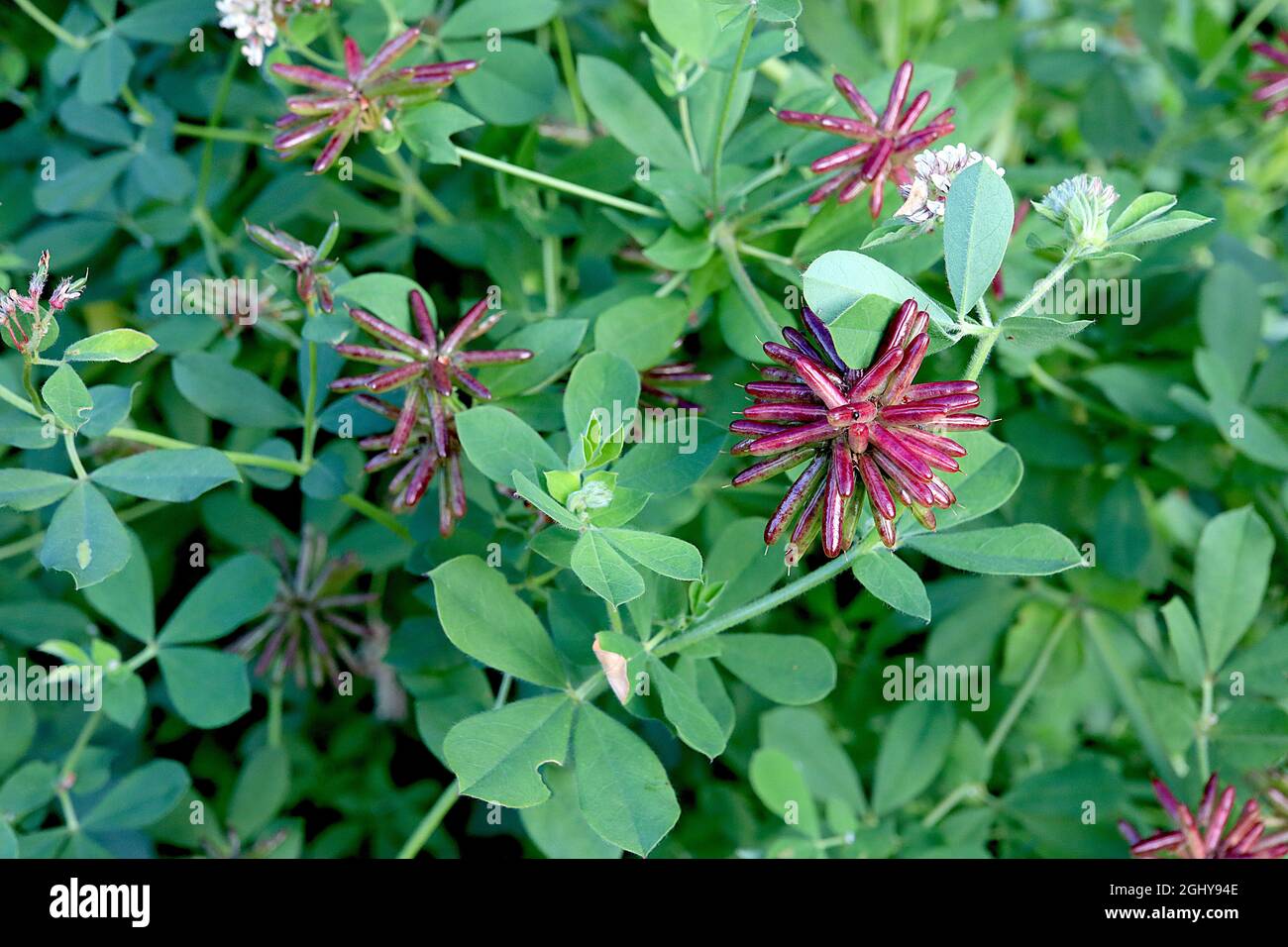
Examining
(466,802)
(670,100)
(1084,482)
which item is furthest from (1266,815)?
(670,100)

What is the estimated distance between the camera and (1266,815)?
5.41ft

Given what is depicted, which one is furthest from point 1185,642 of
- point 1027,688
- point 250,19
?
point 250,19

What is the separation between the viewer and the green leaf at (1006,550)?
3.86 feet

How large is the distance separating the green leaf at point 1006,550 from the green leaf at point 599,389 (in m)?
0.39

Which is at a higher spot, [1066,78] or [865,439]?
[1066,78]

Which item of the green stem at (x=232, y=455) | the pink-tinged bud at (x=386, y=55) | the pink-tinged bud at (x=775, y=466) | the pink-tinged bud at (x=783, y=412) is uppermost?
the pink-tinged bud at (x=386, y=55)

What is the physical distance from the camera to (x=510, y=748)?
3.94 ft

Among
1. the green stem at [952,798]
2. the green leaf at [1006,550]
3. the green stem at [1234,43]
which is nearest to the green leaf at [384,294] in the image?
the green leaf at [1006,550]

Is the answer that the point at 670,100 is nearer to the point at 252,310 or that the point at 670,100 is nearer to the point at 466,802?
the point at 252,310

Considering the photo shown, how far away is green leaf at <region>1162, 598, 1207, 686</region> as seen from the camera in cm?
158

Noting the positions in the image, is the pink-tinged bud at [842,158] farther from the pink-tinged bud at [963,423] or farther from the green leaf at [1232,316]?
the green leaf at [1232,316]

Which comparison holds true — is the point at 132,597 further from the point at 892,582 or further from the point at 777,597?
the point at 892,582

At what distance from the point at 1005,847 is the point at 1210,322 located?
0.97 m

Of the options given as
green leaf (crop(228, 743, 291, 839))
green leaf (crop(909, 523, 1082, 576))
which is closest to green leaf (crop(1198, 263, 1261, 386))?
green leaf (crop(909, 523, 1082, 576))
